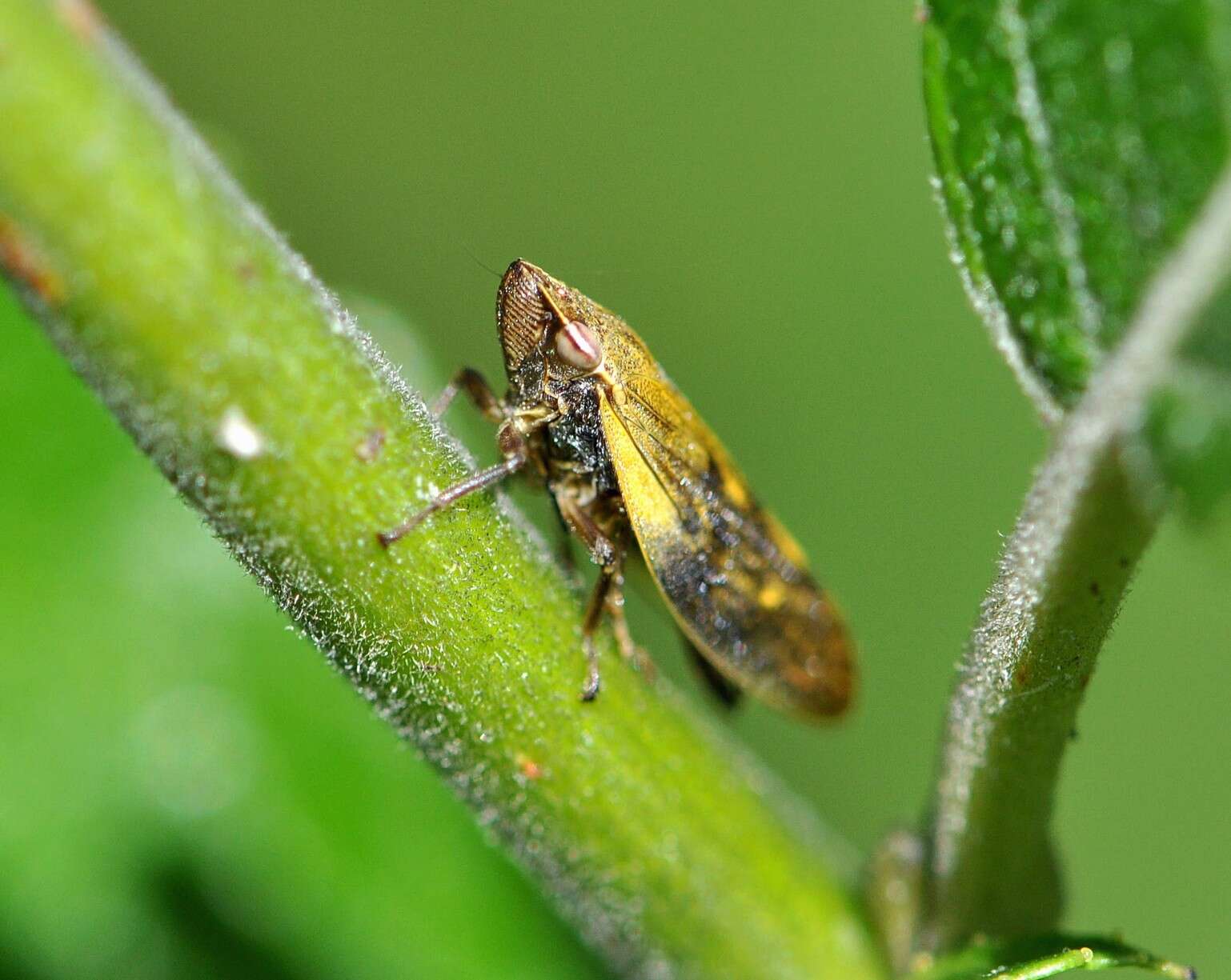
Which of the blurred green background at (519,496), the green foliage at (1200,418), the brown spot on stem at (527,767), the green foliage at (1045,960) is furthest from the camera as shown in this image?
the blurred green background at (519,496)

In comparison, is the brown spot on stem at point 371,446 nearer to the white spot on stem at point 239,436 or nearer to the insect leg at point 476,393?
the white spot on stem at point 239,436

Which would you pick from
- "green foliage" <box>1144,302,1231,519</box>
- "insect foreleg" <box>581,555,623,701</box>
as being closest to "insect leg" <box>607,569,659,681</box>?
"insect foreleg" <box>581,555,623,701</box>

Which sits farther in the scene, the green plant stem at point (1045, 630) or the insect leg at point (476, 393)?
the insect leg at point (476, 393)

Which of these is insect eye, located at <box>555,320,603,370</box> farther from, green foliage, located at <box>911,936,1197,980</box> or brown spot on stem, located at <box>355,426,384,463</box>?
green foliage, located at <box>911,936,1197,980</box>

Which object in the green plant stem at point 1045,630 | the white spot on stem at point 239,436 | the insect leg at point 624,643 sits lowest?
the green plant stem at point 1045,630

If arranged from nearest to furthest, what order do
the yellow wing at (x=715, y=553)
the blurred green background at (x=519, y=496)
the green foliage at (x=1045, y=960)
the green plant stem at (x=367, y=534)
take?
the green plant stem at (x=367, y=534)
the green foliage at (x=1045, y=960)
the blurred green background at (x=519, y=496)
the yellow wing at (x=715, y=553)

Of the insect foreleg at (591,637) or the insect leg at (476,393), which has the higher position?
the insect leg at (476,393)

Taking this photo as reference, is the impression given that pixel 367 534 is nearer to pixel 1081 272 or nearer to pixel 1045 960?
pixel 1081 272

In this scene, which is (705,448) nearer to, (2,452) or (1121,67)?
(2,452)

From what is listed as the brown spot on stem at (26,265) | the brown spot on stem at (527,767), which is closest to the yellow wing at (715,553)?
the brown spot on stem at (527,767)
